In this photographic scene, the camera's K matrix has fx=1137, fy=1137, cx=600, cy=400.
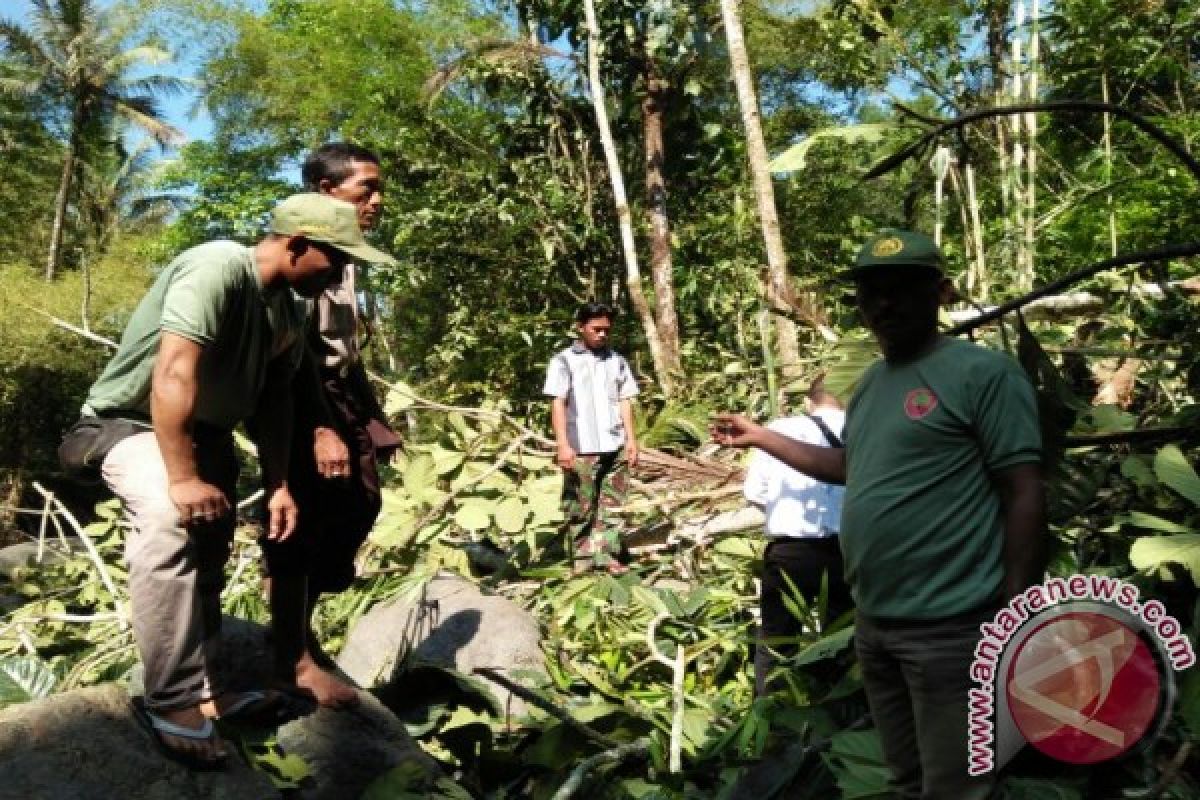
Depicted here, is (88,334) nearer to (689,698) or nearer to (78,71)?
(689,698)

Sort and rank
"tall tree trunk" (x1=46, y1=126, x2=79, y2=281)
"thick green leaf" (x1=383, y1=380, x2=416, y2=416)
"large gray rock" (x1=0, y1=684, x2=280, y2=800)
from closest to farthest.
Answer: "large gray rock" (x1=0, y1=684, x2=280, y2=800)
"thick green leaf" (x1=383, y1=380, x2=416, y2=416)
"tall tree trunk" (x1=46, y1=126, x2=79, y2=281)

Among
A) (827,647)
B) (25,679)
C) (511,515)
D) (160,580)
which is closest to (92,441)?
(160,580)

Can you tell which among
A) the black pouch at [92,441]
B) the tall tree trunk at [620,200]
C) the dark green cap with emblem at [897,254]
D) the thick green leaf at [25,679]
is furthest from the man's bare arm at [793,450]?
the tall tree trunk at [620,200]

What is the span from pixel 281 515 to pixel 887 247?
198cm

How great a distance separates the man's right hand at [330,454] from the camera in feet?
11.8

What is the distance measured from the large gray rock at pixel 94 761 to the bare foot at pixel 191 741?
0.04 m

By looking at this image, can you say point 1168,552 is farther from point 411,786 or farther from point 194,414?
point 194,414

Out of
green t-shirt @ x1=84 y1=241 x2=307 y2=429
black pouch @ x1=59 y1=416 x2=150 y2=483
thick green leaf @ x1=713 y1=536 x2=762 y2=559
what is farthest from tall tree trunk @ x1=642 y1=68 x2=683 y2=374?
black pouch @ x1=59 y1=416 x2=150 y2=483

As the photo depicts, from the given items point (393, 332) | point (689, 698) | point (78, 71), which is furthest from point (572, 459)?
point (78, 71)

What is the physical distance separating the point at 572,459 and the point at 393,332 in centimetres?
1360

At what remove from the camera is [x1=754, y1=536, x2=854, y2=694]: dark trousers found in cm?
414

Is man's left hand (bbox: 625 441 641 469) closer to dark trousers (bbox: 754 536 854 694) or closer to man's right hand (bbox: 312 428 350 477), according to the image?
dark trousers (bbox: 754 536 854 694)

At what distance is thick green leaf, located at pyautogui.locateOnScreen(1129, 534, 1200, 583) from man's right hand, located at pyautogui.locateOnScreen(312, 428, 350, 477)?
233cm

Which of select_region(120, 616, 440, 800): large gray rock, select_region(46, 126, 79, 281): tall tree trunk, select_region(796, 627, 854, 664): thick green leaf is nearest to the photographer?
select_region(120, 616, 440, 800): large gray rock
